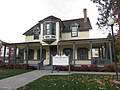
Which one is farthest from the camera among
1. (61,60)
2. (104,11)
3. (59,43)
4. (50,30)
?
(50,30)

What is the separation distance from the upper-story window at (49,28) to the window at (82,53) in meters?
4.91

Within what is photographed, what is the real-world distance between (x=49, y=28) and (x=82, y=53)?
21.3ft

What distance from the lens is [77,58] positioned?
20.1m

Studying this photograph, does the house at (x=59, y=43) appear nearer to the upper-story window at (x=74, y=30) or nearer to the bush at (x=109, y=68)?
the upper-story window at (x=74, y=30)

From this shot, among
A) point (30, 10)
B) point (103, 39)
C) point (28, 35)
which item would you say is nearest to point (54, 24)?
point (30, 10)

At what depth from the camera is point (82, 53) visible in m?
20.0

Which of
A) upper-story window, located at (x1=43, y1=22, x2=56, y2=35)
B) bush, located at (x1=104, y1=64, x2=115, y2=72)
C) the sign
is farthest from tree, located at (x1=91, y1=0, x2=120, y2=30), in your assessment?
the sign

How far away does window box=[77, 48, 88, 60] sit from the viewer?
1984 cm

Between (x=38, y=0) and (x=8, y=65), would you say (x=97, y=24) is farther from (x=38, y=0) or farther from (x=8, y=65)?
(x=8, y=65)

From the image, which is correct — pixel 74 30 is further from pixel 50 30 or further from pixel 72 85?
pixel 72 85

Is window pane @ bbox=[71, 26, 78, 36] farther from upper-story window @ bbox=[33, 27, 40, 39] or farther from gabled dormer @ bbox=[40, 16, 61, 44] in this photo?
upper-story window @ bbox=[33, 27, 40, 39]

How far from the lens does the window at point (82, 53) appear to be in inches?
781

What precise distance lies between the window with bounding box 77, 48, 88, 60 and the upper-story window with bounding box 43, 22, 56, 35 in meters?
4.91

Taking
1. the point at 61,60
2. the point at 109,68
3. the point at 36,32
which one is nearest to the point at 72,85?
the point at 61,60
